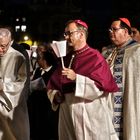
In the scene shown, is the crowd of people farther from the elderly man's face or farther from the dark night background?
the dark night background

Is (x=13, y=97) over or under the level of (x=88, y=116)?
over

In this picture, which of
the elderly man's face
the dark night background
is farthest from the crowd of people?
the dark night background

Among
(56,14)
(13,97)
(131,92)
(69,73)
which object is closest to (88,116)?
(69,73)

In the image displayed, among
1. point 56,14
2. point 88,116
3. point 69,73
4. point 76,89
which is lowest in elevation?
point 88,116

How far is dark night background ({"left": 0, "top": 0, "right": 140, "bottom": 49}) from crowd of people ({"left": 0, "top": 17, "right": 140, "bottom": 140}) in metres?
20.4

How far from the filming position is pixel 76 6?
4125cm

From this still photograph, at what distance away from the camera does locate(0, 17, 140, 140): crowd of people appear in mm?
4910

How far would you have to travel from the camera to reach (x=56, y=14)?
43250 millimetres

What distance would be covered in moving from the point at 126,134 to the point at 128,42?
1.23 meters

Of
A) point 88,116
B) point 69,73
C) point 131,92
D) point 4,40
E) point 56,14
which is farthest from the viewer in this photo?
point 56,14

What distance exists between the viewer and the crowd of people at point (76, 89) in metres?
4.91

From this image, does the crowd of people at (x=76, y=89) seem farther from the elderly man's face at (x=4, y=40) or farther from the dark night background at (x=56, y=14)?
the dark night background at (x=56, y=14)

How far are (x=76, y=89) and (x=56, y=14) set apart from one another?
128 ft

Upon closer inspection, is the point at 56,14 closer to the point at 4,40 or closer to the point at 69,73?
the point at 4,40
